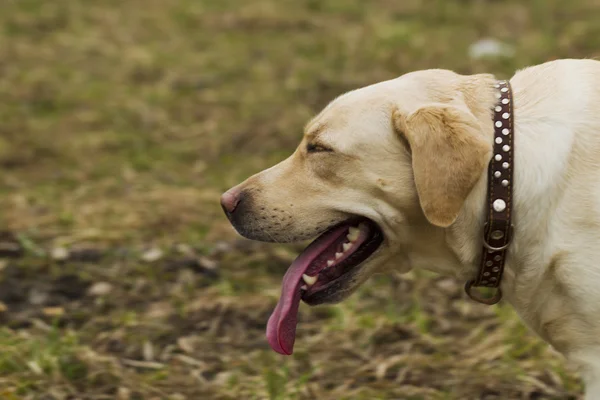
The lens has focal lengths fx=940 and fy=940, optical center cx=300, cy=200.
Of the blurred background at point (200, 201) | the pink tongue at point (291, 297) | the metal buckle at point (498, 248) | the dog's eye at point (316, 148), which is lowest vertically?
the blurred background at point (200, 201)

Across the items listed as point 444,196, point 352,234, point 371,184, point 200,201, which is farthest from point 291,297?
point 200,201

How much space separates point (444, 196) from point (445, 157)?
12 cm

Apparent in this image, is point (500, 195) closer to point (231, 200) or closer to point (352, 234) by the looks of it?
point (352, 234)

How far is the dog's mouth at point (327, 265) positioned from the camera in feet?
10.5

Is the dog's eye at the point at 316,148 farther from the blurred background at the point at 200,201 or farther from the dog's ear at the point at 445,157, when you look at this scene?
the blurred background at the point at 200,201

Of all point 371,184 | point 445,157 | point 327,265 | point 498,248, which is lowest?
point 327,265

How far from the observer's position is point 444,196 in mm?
2830

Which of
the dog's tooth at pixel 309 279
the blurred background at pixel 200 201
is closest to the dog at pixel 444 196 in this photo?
the dog's tooth at pixel 309 279

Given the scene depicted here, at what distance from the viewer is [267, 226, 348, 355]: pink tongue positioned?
326 cm

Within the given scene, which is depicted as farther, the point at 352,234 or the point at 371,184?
the point at 352,234

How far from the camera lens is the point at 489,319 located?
174 inches

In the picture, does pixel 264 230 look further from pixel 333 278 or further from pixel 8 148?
pixel 8 148

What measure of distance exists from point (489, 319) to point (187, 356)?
4.68 feet

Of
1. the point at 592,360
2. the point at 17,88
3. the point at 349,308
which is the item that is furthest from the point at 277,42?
the point at 592,360
